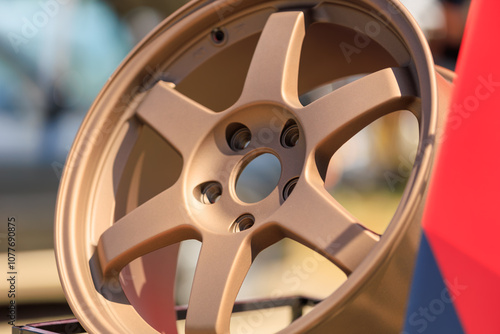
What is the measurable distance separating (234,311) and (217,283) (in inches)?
25.1

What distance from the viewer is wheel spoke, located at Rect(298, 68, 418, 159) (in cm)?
128

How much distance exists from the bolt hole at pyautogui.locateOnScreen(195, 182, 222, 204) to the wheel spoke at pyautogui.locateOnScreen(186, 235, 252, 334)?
20 cm

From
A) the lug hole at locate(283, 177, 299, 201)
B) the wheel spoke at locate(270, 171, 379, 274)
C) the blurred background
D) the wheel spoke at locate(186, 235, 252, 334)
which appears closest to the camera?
the wheel spoke at locate(270, 171, 379, 274)

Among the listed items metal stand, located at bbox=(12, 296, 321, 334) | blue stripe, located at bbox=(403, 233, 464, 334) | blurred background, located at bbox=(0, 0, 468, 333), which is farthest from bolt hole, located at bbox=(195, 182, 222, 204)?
blurred background, located at bbox=(0, 0, 468, 333)

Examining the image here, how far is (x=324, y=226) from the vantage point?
1257 mm

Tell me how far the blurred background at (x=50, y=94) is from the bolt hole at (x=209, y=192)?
1.05 meters

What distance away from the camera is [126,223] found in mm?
1555

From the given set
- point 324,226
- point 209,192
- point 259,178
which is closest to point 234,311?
point 209,192

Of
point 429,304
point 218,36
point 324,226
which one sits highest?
point 218,36

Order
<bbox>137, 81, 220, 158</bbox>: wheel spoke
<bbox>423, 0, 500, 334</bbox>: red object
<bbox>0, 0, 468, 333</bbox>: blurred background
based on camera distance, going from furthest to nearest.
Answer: <bbox>0, 0, 468, 333</bbox>: blurred background → <bbox>137, 81, 220, 158</bbox>: wheel spoke → <bbox>423, 0, 500, 334</bbox>: red object

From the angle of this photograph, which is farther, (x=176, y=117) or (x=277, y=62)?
(x=176, y=117)

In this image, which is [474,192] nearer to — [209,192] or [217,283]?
[217,283]

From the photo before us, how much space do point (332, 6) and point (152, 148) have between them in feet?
2.26

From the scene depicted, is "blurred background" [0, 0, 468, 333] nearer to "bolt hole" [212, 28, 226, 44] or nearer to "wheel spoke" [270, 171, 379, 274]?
"bolt hole" [212, 28, 226, 44]
